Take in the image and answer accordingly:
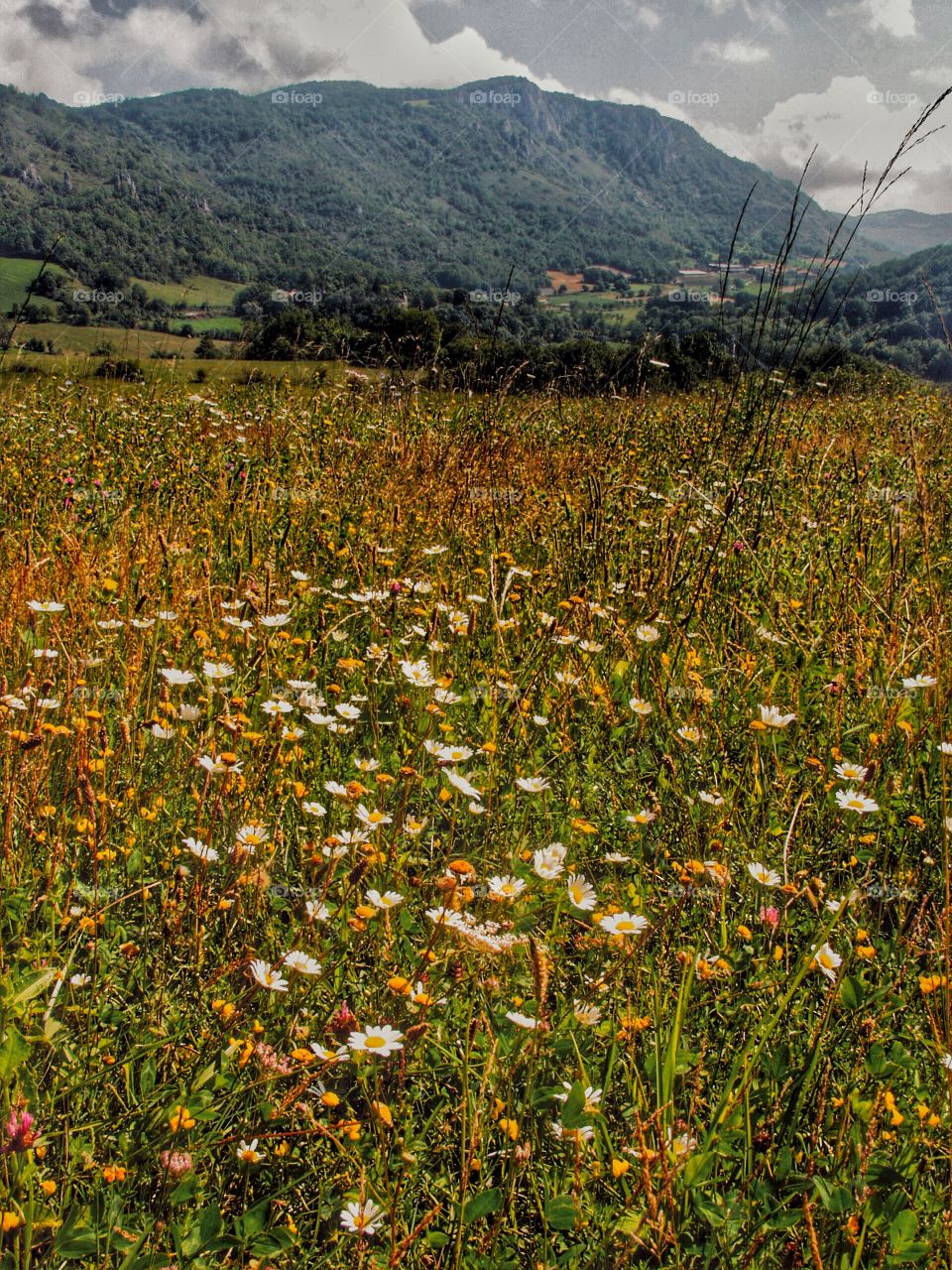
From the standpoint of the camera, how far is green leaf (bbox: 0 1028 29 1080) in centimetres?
118

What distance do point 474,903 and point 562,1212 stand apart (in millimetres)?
661

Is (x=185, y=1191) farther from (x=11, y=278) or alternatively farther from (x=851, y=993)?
(x=11, y=278)

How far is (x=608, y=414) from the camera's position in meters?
7.68

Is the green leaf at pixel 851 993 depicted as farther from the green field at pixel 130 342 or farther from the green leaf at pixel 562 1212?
the green field at pixel 130 342

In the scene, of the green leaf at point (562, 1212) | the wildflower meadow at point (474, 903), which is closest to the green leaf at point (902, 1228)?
the wildflower meadow at point (474, 903)

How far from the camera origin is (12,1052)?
1191 mm

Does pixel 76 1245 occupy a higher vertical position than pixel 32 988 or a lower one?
lower

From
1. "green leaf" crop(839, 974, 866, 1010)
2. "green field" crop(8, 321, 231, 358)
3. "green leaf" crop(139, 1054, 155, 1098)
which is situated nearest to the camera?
"green leaf" crop(139, 1054, 155, 1098)

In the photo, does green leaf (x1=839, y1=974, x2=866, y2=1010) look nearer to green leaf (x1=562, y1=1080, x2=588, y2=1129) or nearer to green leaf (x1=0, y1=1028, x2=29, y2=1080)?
green leaf (x1=562, y1=1080, x2=588, y2=1129)

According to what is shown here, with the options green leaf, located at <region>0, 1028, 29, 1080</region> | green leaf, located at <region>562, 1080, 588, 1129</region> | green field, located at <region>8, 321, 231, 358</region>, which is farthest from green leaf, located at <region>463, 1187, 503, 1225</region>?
green field, located at <region>8, 321, 231, 358</region>

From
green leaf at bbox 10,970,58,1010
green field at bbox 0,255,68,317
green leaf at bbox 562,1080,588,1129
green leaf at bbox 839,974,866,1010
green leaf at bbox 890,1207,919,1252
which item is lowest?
green leaf at bbox 890,1207,919,1252

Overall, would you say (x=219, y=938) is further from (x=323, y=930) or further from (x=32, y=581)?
(x=32, y=581)

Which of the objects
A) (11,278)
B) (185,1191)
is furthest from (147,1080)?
(11,278)

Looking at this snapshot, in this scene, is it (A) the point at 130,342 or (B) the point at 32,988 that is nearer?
(B) the point at 32,988
